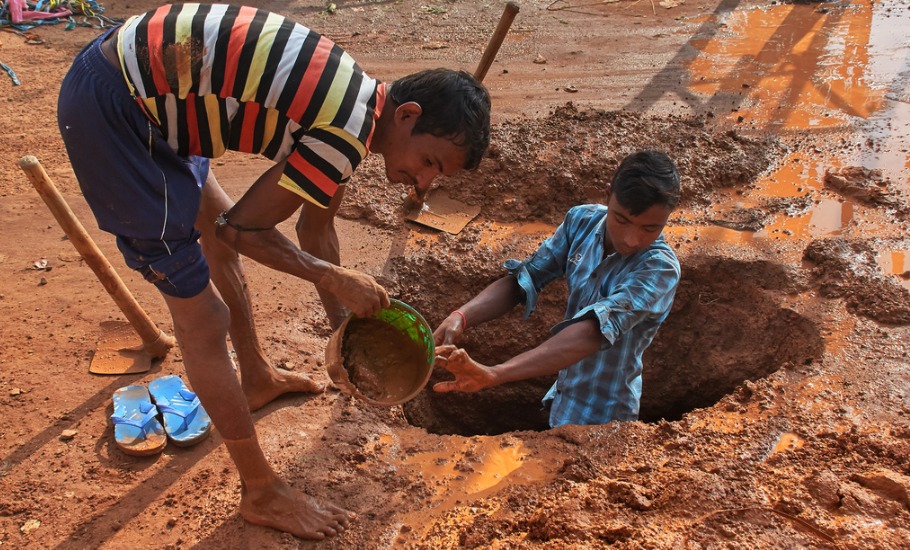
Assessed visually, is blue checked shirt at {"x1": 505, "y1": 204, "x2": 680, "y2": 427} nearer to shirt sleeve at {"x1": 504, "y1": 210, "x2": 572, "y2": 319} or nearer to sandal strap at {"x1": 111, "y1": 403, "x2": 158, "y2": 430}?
shirt sleeve at {"x1": 504, "y1": 210, "x2": 572, "y2": 319}

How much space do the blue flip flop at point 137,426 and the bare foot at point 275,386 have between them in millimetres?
341

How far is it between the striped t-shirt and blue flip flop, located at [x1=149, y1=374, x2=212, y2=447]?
1.21 metres

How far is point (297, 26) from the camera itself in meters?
1.84

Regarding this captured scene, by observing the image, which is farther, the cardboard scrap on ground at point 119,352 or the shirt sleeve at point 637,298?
the cardboard scrap on ground at point 119,352

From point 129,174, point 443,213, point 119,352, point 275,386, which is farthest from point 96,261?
point 443,213

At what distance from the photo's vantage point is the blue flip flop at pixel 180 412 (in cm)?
253

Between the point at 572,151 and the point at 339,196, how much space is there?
82.7 inches

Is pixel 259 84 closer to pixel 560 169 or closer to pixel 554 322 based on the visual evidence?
pixel 554 322

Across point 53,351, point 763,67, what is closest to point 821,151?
point 763,67

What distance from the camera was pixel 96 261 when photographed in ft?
8.98

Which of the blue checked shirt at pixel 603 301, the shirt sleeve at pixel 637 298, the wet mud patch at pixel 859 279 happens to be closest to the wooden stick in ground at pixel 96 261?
the blue checked shirt at pixel 603 301

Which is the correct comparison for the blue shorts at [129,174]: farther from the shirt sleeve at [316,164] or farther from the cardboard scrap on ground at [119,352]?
the cardboard scrap on ground at [119,352]

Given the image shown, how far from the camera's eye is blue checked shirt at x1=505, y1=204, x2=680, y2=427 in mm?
2238

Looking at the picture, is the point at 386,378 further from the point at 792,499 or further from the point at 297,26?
the point at 792,499
